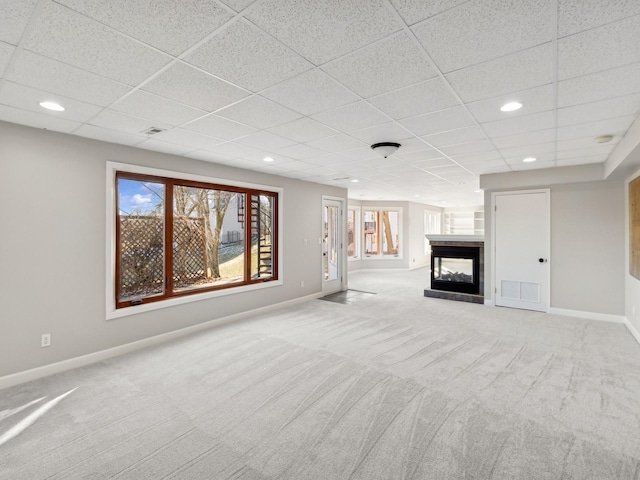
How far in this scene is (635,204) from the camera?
3998mm

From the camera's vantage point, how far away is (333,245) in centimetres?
725

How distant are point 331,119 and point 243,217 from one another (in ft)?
9.27

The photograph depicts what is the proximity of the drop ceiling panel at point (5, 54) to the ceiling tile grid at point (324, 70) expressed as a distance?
0.01 meters

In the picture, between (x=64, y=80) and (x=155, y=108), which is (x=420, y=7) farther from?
(x=64, y=80)

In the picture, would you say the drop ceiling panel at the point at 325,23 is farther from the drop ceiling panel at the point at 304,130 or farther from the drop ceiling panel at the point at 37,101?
→ the drop ceiling panel at the point at 37,101

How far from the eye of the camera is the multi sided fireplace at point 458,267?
20.3ft

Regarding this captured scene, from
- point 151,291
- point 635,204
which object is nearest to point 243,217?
→ point 151,291

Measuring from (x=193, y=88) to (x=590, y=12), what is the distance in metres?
2.35

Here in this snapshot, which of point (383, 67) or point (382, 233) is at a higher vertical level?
point (383, 67)

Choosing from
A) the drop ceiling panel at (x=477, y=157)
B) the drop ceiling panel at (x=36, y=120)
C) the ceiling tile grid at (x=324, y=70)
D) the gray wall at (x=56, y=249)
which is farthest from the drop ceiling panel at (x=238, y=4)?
the drop ceiling panel at (x=477, y=157)

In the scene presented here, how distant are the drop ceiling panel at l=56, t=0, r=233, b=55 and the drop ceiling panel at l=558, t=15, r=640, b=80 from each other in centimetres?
187

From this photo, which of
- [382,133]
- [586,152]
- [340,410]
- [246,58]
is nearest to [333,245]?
[382,133]

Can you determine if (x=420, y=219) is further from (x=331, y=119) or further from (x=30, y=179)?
(x=30, y=179)

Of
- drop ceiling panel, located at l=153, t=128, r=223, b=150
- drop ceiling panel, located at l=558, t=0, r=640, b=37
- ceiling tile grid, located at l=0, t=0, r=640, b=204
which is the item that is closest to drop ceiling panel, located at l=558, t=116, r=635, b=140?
ceiling tile grid, located at l=0, t=0, r=640, b=204
